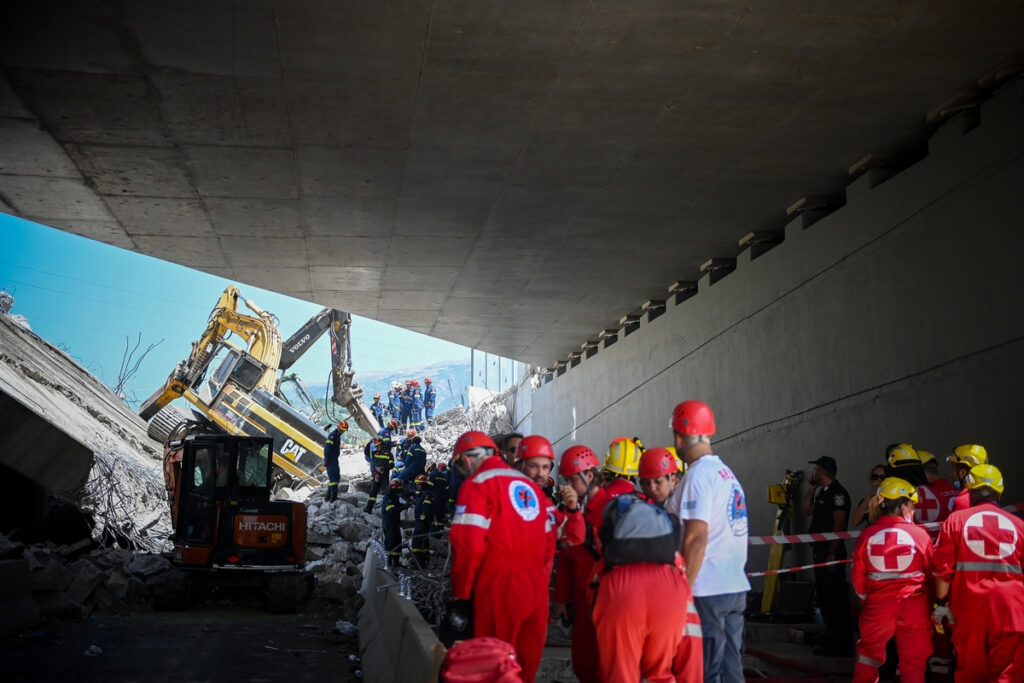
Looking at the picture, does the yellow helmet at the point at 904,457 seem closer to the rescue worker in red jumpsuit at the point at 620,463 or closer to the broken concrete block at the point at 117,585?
the rescue worker in red jumpsuit at the point at 620,463

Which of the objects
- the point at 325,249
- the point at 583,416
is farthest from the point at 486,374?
the point at 325,249

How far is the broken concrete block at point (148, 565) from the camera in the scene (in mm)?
15518

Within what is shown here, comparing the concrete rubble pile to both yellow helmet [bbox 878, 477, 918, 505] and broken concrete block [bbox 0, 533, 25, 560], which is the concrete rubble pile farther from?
yellow helmet [bbox 878, 477, 918, 505]

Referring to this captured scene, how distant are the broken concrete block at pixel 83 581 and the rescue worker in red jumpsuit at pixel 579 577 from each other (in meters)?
8.58

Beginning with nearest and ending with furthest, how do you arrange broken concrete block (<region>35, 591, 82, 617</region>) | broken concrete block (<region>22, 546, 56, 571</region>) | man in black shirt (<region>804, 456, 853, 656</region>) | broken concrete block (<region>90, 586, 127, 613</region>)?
man in black shirt (<region>804, 456, 853, 656</region>) → broken concrete block (<region>35, 591, 82, 617</region>) → broken concrete block (<region>22, 546, 56, 571</region>) → broken concrete block (<region>90, 586, 127, 613</region>)

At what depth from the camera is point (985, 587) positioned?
6352mm

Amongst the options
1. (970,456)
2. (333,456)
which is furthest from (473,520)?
(333,456)

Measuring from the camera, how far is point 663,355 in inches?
727

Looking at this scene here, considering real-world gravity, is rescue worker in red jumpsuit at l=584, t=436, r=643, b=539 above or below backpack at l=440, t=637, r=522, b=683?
above

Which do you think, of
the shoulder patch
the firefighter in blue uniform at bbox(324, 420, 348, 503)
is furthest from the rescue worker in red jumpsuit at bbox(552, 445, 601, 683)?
the firefighter in blue uniform at bbox(324, 420, 348, 503)

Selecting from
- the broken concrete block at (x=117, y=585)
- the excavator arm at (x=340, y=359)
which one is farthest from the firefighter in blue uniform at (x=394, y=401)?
the broken concrete block at (x=117, y=585)

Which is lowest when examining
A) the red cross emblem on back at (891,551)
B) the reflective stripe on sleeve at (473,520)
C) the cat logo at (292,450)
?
the red cross emblem on back at (891,551)

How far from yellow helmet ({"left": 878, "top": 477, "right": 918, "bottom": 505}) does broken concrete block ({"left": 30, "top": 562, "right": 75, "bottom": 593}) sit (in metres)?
10.7

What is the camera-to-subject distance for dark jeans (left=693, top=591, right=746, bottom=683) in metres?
5.39
